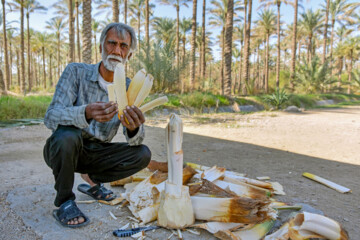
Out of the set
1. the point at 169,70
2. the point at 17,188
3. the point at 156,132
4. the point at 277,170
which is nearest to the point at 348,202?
the point at 277,170

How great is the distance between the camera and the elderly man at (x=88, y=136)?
168 cm

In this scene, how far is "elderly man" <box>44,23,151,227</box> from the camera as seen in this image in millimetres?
1683

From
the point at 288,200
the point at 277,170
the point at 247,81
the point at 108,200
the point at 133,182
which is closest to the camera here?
the point at 108,200

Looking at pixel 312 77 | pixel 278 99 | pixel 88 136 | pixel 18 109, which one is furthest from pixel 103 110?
pixel 312 77

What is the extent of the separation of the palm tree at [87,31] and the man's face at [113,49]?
1009cm

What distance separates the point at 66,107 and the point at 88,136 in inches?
14.9

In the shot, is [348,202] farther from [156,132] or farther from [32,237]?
[156,132]

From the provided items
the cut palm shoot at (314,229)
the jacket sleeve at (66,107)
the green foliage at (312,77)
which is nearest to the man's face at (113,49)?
the jacket sleeve at (66,107)

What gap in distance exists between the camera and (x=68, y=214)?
1.67 meters

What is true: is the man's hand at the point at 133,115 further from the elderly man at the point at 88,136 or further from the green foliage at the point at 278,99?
the green foliage at the point at 278,99

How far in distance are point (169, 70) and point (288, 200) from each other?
35.0ft

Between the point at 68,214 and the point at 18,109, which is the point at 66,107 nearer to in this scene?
the point at 68,214

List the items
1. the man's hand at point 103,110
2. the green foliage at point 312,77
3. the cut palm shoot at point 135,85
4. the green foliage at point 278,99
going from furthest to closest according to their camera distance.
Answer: the green foliage at point 312,77
the green foliage at point 278,99
the cut palm shoot at point 135,85
the man's hand at point 103,110

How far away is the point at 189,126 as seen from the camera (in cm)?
714
